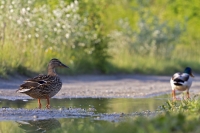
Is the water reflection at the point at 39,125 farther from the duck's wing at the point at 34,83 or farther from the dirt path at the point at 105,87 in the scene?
the dirt path at the point at 105,87

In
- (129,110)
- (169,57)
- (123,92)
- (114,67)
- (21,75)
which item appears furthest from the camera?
(169,57)

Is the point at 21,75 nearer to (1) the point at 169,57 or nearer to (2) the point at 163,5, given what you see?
(1) the point at 169,57

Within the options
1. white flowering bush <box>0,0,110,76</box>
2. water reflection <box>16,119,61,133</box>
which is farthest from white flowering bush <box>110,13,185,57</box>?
water reflection <box>16,119,61,133</box>

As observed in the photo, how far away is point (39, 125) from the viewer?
8.99 metres

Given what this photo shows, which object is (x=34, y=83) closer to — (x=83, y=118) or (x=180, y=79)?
(x=83, y=118)

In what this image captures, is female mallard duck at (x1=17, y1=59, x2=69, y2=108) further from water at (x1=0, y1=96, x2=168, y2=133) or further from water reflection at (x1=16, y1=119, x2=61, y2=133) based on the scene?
water reflection at (x1=16, y1=119, x2=61, y2=133)

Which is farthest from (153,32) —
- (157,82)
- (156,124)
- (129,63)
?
(156,124)

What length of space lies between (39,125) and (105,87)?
8.81m

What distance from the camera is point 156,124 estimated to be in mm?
6836

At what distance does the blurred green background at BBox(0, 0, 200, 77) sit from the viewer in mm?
18281

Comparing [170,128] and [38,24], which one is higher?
[38,24]

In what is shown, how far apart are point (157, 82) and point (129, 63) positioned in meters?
3.22

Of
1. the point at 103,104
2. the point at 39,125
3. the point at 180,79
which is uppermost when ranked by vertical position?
the point at 180,79

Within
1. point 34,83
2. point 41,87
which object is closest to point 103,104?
point 41,87
